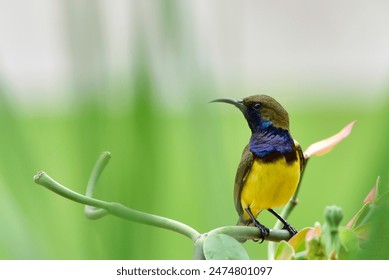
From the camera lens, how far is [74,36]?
87mm

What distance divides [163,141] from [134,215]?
0.01 meters

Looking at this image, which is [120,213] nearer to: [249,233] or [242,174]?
[249,233]

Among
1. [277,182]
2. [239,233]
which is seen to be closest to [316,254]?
[239,233]

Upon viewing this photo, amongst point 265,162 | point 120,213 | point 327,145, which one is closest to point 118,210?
point 120,213

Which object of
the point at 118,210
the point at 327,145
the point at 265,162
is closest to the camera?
the point at 118,210

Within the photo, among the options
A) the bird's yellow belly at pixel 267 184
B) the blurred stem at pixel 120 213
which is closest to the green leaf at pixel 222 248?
the blurred stem at pixel 120 213

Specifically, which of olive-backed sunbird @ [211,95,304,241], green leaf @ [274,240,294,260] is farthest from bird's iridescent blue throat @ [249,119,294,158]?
green leaf @ [274,240,294,260]

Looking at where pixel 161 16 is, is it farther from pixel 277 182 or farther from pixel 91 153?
Result: pixel 277 182

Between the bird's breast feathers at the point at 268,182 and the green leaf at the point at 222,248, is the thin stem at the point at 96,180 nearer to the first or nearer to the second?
the green leaf at the point at 222,248

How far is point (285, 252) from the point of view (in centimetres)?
16

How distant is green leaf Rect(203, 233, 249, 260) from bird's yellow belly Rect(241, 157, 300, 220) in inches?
4.3

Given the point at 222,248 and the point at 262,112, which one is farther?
the point at 262,112

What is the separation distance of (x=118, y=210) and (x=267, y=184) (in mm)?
226

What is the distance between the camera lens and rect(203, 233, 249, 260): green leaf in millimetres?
152
